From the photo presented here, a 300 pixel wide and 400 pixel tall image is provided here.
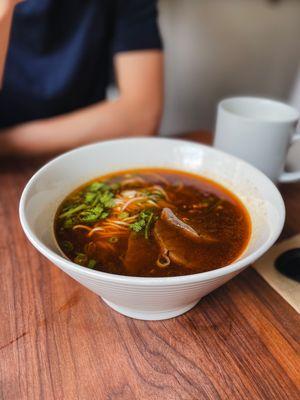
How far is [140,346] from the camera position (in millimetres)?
734

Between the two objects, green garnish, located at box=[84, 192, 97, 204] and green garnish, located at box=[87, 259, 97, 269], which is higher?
green garnish, located at box=[84, 192, 97, 204]

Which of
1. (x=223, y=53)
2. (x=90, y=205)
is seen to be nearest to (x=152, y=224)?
(x=90, y=205)

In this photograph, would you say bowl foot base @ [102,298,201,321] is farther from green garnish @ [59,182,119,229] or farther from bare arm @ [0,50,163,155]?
bare arm @ [0,50,163,155]

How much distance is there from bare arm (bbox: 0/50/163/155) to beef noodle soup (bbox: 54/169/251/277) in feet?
1.89

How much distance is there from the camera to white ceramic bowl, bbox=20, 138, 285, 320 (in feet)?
2.04

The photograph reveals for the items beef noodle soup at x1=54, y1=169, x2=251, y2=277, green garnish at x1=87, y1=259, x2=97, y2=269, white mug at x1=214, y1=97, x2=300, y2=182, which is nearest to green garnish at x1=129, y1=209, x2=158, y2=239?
beef noodle soup at x1=54, y1=169, x2=251, y2=277

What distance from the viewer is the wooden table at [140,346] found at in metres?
0.66

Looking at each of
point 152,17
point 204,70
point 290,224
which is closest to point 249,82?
point 204,70

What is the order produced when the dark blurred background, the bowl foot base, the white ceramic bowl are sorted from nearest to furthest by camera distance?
1. the white ceramic bowl
2. the bowl foot base
3. the dark blurred background

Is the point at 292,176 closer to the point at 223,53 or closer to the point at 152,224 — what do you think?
the point at 152,224

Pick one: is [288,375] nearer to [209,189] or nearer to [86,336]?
[86,336]

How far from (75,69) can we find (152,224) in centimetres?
114

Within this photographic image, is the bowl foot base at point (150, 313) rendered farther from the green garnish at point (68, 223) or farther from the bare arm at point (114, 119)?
the bare arm at point (114, 119)

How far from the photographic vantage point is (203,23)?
3.17m
